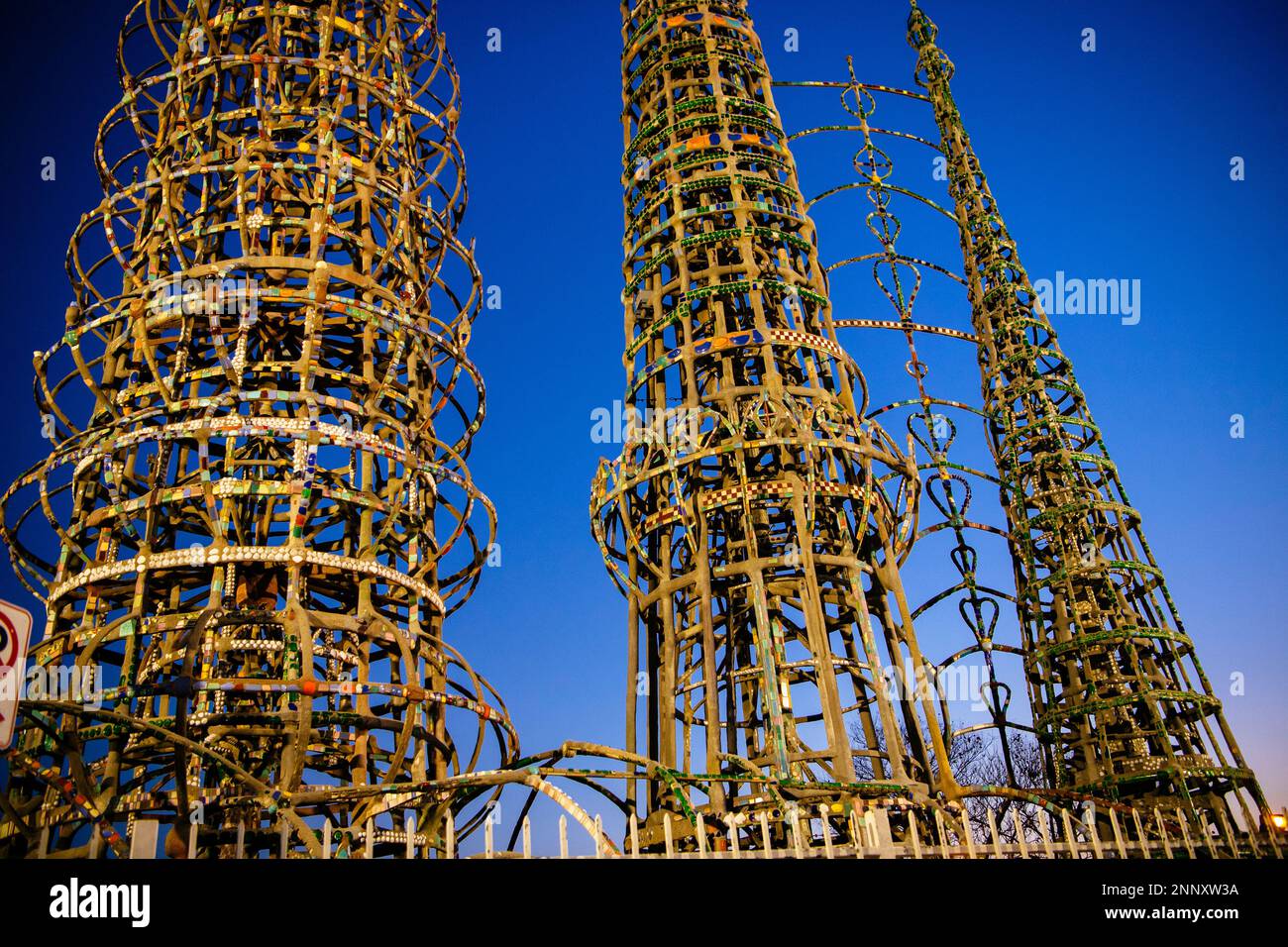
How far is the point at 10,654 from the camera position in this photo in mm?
4988

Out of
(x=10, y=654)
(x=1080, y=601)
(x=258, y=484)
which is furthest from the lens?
(x=1080, y=601)

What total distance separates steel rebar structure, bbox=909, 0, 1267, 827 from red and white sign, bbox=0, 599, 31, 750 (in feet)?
85.2

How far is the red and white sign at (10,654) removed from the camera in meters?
4.89

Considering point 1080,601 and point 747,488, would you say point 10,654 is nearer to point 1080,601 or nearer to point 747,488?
point 747,488

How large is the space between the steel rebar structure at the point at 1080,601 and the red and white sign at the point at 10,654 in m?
26.0

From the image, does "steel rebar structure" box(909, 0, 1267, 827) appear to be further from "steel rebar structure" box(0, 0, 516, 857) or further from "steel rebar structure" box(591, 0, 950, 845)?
"steel rebar structure" box(0, 0, 516, 857)

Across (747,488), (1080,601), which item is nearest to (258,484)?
(747,488)

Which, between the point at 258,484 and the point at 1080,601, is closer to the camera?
the point at 258,484

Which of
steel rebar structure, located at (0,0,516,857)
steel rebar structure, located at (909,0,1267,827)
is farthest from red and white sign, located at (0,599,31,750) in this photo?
steel rebar structure, located at (909,0,1267,827)

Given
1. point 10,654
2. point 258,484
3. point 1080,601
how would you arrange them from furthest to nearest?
point 1080,601 → point 258,484 → point 10,654

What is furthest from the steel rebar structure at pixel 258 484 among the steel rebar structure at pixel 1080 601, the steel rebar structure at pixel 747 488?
the steel rebar structure at pixel 1080 601

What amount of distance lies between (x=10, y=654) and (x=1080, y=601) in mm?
29312

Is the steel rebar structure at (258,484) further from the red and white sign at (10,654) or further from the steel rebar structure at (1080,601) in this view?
the steel rebar structure at (1080,601)
